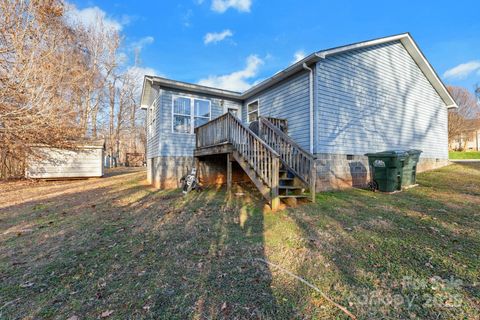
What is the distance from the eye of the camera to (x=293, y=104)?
324 inches

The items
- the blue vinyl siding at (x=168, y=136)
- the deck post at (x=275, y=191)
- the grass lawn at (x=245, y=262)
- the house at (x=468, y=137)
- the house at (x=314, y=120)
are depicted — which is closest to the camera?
the grass lawn at (x=245, y=262)

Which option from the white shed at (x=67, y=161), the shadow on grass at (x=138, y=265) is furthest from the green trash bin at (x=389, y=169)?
the white shed at (x=67, y=161)

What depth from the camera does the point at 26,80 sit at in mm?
8172

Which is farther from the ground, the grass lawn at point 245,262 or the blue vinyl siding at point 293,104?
the blue vinyl siding at point 293,104

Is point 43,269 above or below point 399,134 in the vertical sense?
below

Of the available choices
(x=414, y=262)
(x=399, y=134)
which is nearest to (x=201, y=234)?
(x=414, y=262)

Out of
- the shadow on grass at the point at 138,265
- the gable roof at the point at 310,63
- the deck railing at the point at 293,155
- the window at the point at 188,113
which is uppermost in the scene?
the gable roof at the point at 310,63

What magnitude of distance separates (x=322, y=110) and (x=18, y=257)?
8041mm

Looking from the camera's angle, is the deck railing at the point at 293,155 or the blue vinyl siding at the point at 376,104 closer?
the deck railing at the point at 293,155

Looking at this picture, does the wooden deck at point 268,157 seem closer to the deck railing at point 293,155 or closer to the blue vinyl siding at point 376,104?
the deck railing at point 293,155

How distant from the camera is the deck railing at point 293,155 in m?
5.83

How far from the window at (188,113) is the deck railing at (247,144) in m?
1.67

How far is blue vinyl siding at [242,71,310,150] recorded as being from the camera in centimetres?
764

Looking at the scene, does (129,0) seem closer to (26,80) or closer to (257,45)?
(26,80)
